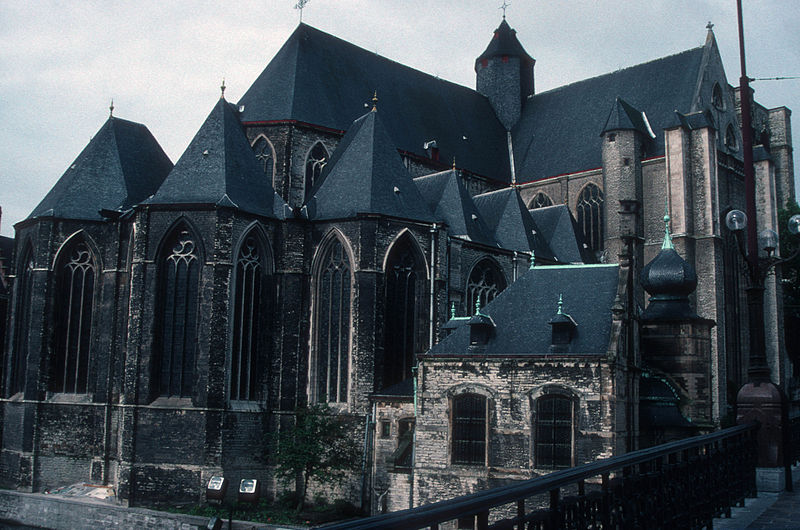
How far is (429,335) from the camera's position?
82.8 ft

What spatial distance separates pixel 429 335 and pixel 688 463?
1662 centimetres

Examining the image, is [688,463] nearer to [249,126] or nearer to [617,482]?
[617,482]

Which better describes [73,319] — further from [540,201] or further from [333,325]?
[540,201]

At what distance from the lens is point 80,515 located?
888 inches

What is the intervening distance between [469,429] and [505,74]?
28.9m

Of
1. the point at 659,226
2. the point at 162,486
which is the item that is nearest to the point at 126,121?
the point at 162,486

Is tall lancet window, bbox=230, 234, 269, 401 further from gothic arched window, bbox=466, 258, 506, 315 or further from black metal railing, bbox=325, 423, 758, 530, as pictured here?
black metal railing, bbox=325, 423, 758, 530

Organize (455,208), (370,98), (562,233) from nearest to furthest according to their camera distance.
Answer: (455,208) → (562,233) → (370,98)

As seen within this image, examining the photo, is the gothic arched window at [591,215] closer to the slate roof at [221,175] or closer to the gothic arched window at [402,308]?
the gothic arched window at [402,308]

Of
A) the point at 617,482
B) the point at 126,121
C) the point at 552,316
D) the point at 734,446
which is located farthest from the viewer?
the point at 126,121

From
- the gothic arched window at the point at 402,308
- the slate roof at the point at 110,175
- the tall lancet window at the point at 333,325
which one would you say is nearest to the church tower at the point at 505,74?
the gothic arched window at the point at 402,308

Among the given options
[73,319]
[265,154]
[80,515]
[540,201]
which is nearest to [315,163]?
[265,154]

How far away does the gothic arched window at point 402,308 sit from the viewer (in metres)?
24.8

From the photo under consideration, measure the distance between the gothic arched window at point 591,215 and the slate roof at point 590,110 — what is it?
1.25 meters
